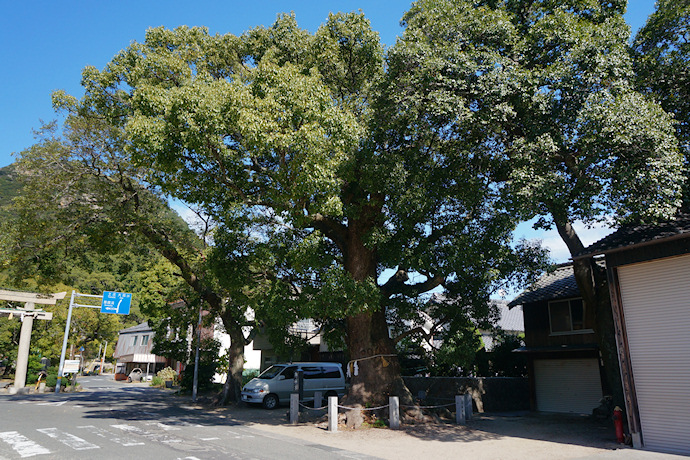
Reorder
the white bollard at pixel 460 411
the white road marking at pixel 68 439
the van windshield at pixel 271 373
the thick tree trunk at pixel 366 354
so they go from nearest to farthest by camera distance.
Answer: the white road marking at pixel 68 439 < the thick tree trunk at pixel 366 354 < the white bollard at pixel 460 411 < the van windshield at pixel 271 373

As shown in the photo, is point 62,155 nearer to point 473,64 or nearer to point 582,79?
point 473,64

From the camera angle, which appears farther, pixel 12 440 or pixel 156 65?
pixel 156 65

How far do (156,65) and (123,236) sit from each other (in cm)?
795

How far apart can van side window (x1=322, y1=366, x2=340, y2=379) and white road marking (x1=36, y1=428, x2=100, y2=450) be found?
1223 centimetres

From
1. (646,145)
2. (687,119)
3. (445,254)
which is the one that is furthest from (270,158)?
(687,119)

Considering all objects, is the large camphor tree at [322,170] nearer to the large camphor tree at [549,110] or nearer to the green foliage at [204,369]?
the large camphor tree at [549,110]

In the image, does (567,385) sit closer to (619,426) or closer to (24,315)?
(619,426)

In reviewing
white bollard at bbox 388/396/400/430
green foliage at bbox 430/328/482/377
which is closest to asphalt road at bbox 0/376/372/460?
white bollard at bbox 388/396/400/430

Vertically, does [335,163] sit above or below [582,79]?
below

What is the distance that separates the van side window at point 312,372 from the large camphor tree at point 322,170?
194 inches

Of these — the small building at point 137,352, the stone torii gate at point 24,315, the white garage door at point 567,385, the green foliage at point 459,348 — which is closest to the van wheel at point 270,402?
the green foliage at point 459,348

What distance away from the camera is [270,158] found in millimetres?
14336

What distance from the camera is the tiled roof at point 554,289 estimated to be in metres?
19.1

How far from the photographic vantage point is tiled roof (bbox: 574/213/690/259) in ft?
33.7
